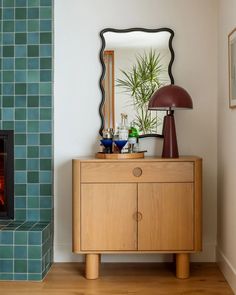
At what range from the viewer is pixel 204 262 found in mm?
3393

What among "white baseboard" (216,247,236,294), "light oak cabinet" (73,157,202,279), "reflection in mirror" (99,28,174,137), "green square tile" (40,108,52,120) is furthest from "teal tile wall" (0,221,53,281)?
"white baseboard" (216,247,236,294)

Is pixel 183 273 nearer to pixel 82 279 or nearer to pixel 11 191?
pixel 82 279

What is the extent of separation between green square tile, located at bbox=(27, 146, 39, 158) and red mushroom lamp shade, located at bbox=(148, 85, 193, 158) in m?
0.94

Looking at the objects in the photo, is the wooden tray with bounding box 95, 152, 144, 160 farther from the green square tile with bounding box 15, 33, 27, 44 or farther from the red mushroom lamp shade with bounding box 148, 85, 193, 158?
the green square tile with bounding box 15, 33, 27, 44

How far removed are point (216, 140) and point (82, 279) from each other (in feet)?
4.73

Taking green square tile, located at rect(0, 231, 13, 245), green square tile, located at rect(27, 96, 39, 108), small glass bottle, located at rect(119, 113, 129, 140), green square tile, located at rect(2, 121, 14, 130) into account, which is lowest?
green square tile, located at rect(0, 231, 13, 245)

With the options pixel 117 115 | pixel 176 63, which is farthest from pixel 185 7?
pixel 117 115

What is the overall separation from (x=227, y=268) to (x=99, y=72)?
1.71 meters

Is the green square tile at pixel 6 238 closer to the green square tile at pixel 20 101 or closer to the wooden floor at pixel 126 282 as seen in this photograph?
the wooden floor at pixel 126 282

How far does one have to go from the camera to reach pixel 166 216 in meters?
2.98

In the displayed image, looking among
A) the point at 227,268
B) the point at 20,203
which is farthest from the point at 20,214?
the point at 227,268

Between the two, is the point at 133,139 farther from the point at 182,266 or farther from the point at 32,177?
the point at 182,266

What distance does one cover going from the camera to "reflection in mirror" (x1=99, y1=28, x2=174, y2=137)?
337 centimetres

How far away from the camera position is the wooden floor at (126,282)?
2.78 meters
